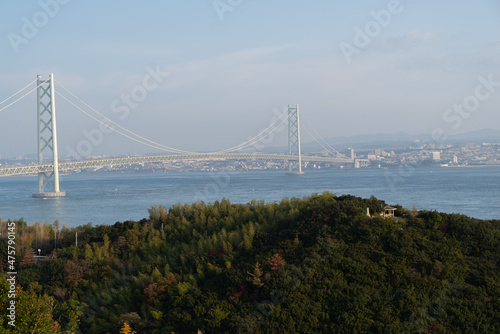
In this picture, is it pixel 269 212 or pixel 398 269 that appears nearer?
pixel 398 269

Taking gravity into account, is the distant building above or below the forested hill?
above

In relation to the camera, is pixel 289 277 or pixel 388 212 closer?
pixel 289 277

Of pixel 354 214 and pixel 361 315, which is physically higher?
pixel 354 214

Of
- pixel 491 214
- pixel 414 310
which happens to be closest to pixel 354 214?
pixel 414 310

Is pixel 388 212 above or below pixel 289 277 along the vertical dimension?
above

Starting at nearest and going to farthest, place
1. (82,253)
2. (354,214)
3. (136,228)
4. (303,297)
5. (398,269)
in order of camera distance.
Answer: (303,297)
(398,269)
(354,214)
(82,253)
(136,228)

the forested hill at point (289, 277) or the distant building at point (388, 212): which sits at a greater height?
the distant building at point (388, 212)

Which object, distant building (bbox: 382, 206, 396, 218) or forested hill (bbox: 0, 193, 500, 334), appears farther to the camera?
distant building (bbox: 382, 206, 396, 218)

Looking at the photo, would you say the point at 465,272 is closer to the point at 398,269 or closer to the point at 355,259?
the point at 398,269
